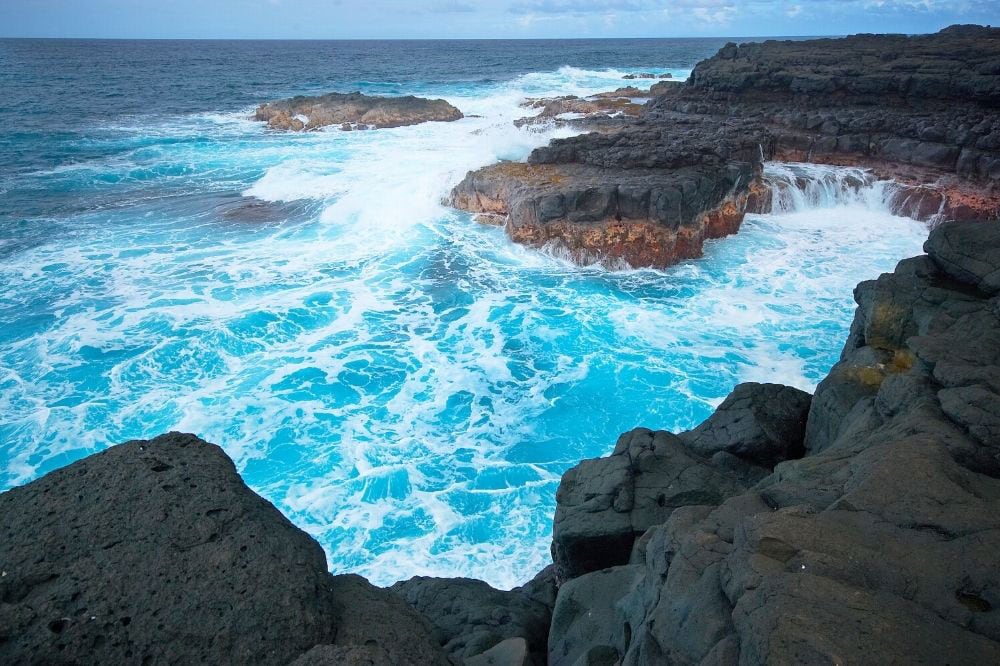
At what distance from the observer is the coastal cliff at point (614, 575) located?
10.7 feet

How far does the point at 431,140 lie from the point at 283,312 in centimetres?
2187

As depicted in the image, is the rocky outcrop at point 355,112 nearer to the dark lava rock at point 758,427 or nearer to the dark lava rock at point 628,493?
the dark lava rock at point 758,427

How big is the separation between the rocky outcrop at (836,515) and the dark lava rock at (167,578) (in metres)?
1.84

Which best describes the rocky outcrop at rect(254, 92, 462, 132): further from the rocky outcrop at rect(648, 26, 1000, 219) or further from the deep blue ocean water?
the rocky outcrop at rect(648, 26, 1000, 219)

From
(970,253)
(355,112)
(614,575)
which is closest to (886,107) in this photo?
(970,253)

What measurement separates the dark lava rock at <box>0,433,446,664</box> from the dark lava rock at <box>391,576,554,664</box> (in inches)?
57.7

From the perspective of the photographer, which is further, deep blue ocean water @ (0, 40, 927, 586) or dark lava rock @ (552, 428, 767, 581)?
deep blue ocean water @ (0, 40, 927, 586)

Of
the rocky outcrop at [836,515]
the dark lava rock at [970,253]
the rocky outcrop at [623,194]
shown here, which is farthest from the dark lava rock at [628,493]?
the rocky outcrop at [623,194]

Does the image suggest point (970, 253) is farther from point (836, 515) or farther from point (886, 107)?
point (886, 107)

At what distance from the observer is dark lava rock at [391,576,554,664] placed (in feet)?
18.3

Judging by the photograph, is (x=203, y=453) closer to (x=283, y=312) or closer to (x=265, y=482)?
(x=265, y=482)

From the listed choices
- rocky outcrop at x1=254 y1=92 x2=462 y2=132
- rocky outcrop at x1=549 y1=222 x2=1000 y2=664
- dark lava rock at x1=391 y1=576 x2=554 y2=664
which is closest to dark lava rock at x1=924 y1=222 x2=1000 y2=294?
rocky outcrop at x1=549 y1=222 x2=1000 y2=664

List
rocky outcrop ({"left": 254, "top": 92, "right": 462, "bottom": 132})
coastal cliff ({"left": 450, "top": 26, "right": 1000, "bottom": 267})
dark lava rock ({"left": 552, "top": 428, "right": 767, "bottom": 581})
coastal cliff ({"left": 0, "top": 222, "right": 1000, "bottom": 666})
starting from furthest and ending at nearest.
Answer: rocky outcrop ({"left": 254, "top": 92, "right": 462, "bottom": 132}) < coastal cliff ({"left": 450, "top": 26, "right": 1000, "bottom": 267}) < dark lava rock ({"left": 552, "top": 428, "right": 767, "bottom": 581}) < coastal cliff ({"left": 0, "top": 222, "right": 1000, "bottom": 666})

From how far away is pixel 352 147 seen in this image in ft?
111
